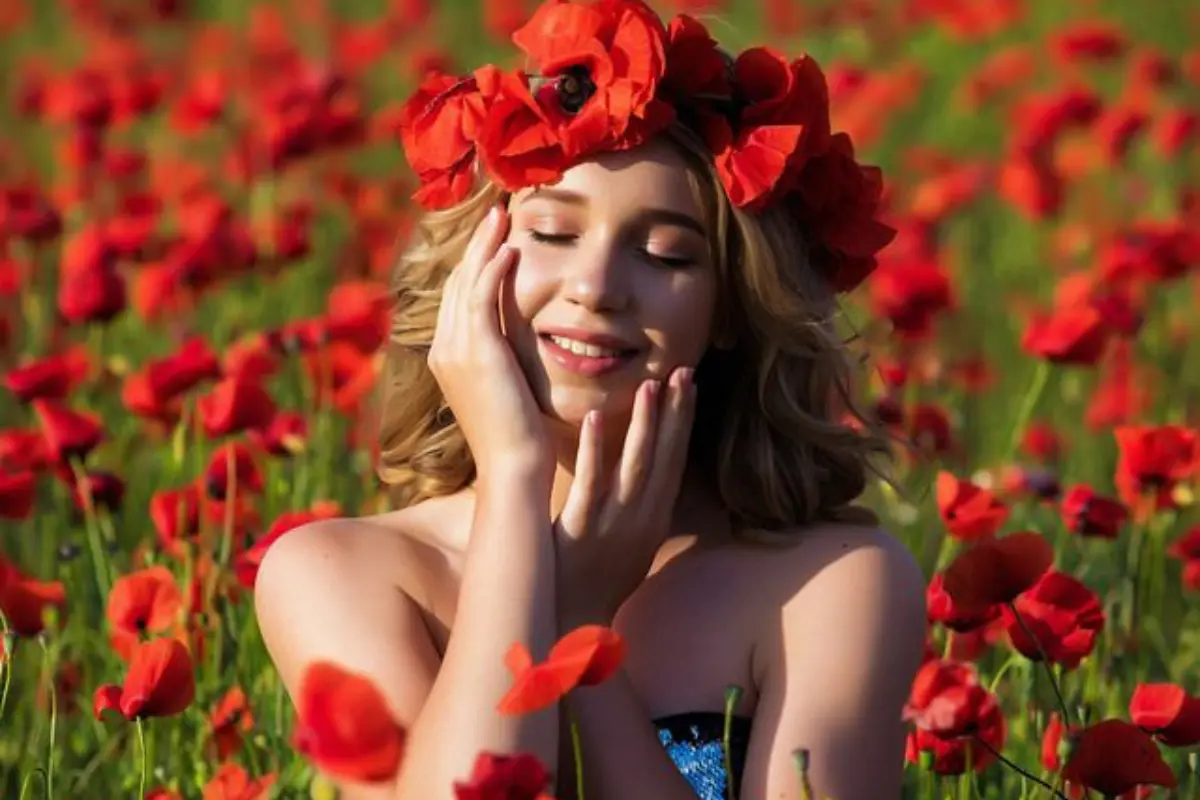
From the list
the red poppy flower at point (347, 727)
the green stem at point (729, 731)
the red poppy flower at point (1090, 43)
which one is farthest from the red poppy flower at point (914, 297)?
the red poppy flower at point (347, 727)

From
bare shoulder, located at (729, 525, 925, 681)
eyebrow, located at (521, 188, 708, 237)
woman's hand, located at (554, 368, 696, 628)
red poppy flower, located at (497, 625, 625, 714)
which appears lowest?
bare shoulder, located at (729, 525, 925, 681)

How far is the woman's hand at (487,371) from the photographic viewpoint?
106 inches

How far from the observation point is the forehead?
2736mm

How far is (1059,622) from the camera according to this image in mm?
2826

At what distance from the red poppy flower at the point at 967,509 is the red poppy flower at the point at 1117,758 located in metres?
0.62

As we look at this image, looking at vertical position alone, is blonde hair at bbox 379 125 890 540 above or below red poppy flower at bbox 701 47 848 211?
below

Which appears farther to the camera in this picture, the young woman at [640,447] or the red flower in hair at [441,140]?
the red flower in hair at [441,140]

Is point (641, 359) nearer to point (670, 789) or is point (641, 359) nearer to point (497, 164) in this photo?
point (497, 164)

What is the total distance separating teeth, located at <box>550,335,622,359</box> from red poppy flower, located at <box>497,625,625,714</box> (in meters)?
0.59

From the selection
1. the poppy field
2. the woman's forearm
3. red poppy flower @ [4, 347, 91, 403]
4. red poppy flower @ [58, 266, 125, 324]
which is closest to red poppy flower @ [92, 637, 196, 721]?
the poppy field

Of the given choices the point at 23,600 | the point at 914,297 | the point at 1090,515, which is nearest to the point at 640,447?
the point at 23,600

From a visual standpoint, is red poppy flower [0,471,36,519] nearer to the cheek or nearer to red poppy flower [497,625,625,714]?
the cheek

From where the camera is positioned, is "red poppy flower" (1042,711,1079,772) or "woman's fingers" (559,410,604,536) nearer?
"woman's fingers" (559,410,604,536)

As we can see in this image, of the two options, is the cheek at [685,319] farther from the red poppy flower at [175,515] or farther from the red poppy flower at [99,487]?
the red poppy flower at [99,487]
